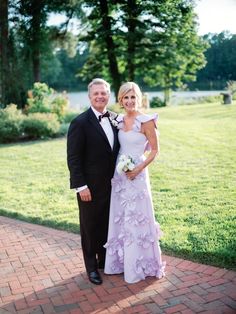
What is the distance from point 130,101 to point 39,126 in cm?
1079

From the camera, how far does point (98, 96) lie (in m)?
4.11

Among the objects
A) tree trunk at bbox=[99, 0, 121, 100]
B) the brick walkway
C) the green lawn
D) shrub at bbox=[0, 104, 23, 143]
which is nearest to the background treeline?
tree trunk at bbox=[99, 0, 121, 100]

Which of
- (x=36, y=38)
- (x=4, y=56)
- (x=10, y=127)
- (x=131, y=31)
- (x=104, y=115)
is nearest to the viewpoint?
(x=104, y=115)

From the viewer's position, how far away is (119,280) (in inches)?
171

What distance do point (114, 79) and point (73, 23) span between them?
444cm

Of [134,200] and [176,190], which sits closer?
[134,200]

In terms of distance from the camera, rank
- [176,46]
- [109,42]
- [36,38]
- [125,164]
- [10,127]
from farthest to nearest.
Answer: [176,46], [109,42], [36,38], [10,127], [125,164]

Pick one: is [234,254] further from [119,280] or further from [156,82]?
[156,82]

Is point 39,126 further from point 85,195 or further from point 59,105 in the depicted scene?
point 85,195

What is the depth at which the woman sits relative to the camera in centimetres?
413

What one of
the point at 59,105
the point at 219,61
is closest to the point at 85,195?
the point at 59,105

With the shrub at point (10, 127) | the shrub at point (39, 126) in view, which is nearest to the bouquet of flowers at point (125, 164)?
the shrub at point (10, 127)

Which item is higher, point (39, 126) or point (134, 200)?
point (39, 126)

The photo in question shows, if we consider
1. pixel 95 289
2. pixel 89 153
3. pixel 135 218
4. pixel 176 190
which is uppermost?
pixel 89 153
